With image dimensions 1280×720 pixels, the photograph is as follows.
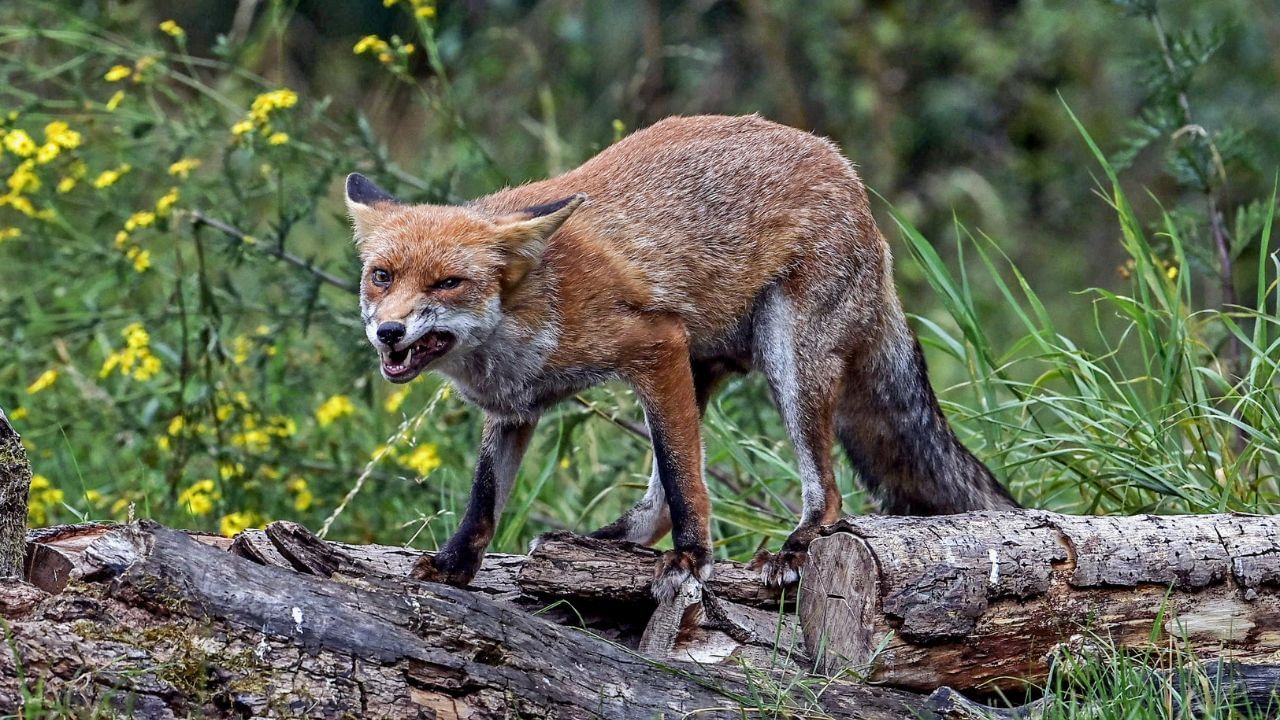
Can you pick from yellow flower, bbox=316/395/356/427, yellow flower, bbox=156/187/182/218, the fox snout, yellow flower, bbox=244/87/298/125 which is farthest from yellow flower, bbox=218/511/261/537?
the fox snout

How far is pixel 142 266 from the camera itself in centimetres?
718

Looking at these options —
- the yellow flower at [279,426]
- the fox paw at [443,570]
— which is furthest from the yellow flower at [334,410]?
the fox paw at [443,570]

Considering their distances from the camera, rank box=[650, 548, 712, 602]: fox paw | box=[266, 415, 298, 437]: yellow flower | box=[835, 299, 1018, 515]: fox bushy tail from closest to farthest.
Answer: box=[650, 548, 712, 602]: fox paw < box=[835, 299, 1018, 515]: fox bushy tail < box=[266, 415, 298, 437]: yellow flower

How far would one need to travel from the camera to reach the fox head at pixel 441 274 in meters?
4.82

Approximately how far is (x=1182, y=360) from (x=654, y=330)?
234cm

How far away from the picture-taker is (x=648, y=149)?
603 centimetres

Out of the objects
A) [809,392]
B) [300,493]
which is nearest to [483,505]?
[809,392]

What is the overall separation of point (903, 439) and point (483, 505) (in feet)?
6.33

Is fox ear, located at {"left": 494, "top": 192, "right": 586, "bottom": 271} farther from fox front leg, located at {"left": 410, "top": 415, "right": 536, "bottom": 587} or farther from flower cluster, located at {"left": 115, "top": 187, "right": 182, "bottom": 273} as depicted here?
flower cluster, located at {"left": 115, "top": 187, "right": 182, "bottom": 273}

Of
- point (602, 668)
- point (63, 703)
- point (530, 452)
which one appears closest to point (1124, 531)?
point (602, 668)

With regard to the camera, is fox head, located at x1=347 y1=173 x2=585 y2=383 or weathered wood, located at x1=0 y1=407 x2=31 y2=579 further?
fox head, located at x1=347 y1=173 x2=585 y2=383

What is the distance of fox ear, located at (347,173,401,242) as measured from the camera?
538 cm

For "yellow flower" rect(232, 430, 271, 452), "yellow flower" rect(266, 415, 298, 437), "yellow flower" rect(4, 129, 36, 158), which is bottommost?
"yellow flower" rect(232, 430, 271, 452)

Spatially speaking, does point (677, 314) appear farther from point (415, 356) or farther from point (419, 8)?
point (419, 8)
